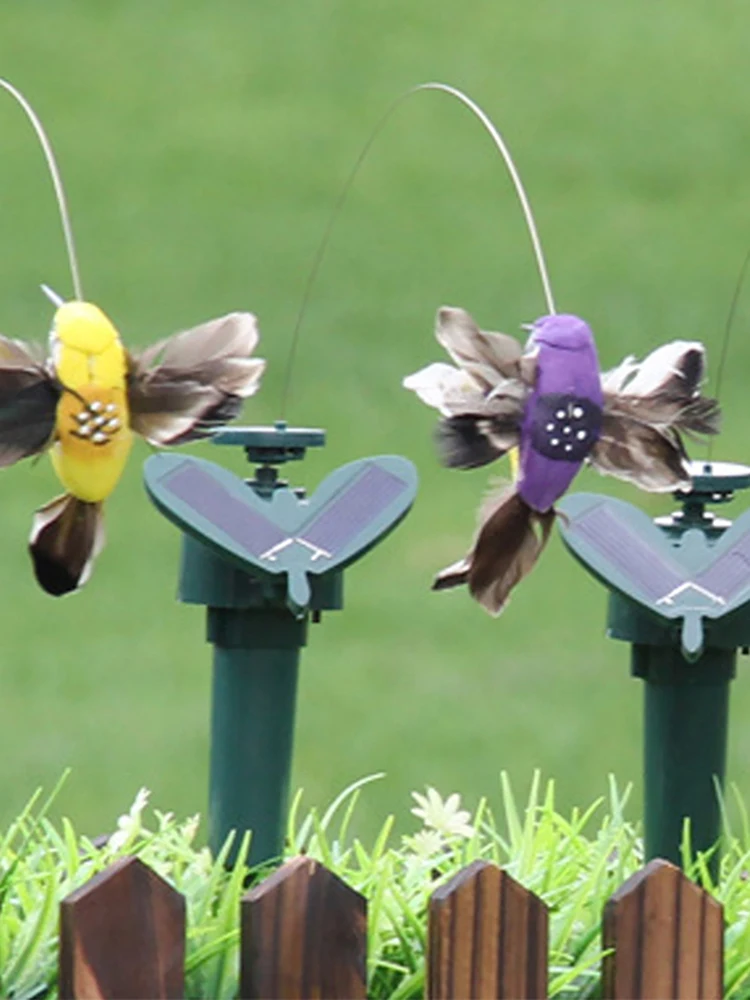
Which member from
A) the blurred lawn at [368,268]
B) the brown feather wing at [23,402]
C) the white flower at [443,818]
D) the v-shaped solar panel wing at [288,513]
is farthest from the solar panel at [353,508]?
the blurred lawn at [368,268]

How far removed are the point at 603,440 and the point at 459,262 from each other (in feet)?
17.1

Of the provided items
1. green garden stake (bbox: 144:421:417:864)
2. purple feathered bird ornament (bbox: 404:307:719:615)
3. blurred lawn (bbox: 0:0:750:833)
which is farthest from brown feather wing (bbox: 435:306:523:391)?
blurred lawn (bbox: 0:0:750:833)

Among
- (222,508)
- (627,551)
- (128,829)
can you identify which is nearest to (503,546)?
(627,551)

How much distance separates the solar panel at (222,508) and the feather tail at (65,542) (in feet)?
A: 0.23

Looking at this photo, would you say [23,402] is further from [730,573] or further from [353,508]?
[730,573]

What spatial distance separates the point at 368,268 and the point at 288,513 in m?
5.23

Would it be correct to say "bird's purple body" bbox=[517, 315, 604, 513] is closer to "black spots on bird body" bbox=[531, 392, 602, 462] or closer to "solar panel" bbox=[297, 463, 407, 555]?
"black spots on bird body" bbox=[531, 392, 602, 462]

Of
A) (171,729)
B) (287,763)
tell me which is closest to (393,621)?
(171,729)

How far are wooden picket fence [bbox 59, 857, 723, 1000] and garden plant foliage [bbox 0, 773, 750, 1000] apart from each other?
6 cm

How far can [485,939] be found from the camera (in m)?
1.53

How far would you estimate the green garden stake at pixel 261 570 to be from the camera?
165cm

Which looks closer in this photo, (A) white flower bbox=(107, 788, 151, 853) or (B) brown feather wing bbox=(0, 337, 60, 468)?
(B) brown feather wing bbox=(0, 337, 60, 468)

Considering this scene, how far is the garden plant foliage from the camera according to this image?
1599 mm

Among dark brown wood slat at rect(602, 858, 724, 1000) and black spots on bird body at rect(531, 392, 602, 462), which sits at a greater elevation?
black spots on bird body at rect(531, 392, 602, 462)
